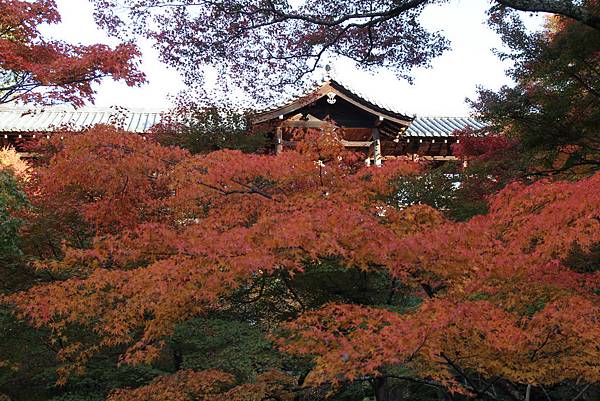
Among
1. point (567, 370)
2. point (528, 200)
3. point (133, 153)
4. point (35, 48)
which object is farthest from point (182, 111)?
point (567, 370)

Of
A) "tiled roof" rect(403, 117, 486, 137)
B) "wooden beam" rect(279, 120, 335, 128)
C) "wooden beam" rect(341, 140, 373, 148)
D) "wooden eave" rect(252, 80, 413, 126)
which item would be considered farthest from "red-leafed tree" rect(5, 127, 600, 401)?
"tiled roof" rect(403, 117, 486, 137)

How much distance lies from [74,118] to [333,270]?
13042 mm

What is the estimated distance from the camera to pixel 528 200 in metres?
5.24

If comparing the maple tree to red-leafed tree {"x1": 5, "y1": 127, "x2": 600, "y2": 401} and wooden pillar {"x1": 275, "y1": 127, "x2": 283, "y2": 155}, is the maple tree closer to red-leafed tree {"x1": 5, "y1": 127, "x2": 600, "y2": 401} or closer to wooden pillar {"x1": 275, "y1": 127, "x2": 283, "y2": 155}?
red-leafed tree {"x1": 5, "y1": 127, "x2": 600, "y2": 401}

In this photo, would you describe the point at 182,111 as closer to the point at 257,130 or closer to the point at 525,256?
the point at 257,130

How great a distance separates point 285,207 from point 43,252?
3.62 m

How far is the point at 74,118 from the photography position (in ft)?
56.3

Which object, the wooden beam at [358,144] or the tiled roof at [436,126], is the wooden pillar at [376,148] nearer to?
the wooden beam at [358,144]

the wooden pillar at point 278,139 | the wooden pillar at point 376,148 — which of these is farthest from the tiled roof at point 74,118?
the wooden pillar at point 376,148

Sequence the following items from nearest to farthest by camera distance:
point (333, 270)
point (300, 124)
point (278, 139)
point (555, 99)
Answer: point (333, 270), point (555, 99), point (278, 139), point (300, 124)

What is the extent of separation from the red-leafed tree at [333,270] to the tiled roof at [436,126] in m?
8.44

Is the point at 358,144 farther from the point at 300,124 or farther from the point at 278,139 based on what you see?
the point at 278,139

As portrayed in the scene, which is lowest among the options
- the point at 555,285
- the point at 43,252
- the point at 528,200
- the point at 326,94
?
the point at 43,252

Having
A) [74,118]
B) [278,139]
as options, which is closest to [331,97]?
[278,139]
